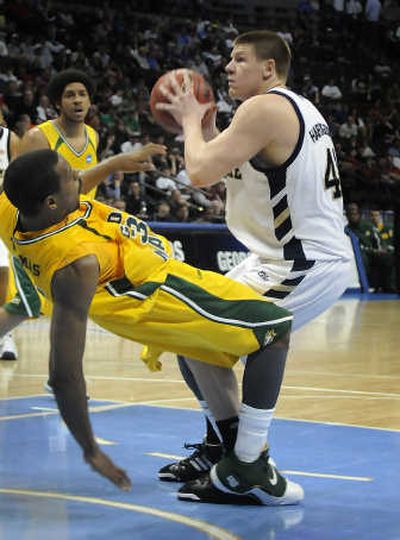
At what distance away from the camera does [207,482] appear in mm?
4277

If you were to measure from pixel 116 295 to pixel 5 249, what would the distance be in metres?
4.67

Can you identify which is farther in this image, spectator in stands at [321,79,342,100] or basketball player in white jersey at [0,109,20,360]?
spectator in stands at [321,79,342,100]

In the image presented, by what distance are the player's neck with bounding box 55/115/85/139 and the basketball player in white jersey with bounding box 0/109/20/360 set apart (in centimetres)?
48

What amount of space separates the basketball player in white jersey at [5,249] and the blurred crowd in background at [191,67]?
572 cm

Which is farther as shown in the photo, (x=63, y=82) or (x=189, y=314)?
(x=63, y=82)

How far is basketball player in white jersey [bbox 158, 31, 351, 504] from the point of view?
14.0 ft

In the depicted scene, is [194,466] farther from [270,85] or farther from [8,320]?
[8,320]

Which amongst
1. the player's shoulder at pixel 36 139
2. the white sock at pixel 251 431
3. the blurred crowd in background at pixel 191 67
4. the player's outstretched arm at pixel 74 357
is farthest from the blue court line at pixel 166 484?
the blurred crowd in background at pixel 191 67

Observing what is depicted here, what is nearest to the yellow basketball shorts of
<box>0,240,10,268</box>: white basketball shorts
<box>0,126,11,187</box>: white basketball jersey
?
<box>0,126,11,187</box>: white basketball jersey

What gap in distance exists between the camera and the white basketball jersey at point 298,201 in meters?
4.45

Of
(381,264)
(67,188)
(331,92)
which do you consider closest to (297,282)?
(67,188)

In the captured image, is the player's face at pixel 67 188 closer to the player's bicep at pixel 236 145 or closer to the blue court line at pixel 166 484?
the player's bicep at pixel 236 145

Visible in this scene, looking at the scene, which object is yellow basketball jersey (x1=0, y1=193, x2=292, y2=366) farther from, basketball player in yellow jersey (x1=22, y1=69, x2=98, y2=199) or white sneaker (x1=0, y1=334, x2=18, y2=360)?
white sneaker (x1=0, y1=334, x2=18, y2=360)

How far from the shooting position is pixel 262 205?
4.50m
